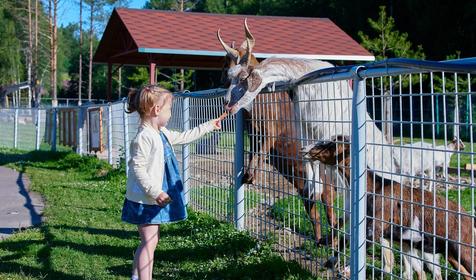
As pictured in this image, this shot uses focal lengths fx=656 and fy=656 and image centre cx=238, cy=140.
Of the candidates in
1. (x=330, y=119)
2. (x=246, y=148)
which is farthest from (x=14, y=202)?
(x=330, y=119)

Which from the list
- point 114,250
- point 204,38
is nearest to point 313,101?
point 114,250

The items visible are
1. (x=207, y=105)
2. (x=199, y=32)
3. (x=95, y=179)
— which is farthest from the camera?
(x=199, y=32)

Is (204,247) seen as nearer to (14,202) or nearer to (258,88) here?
(258,88)

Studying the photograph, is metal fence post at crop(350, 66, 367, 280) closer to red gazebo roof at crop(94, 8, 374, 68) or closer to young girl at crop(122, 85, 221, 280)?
young girl at crop(122, 85, 221, 280)

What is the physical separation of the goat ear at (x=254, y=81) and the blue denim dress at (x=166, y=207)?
3.62 ft

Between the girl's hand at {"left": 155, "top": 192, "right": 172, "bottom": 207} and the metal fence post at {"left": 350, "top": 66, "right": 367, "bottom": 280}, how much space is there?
134cm

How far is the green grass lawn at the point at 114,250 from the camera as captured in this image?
580 centimetres

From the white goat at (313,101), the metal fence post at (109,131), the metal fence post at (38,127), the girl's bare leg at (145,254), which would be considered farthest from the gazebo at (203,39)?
the girl's bare leg at (145,254)

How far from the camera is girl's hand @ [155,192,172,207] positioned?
4.76 m

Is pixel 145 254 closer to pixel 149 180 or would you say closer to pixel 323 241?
pixel 149 180

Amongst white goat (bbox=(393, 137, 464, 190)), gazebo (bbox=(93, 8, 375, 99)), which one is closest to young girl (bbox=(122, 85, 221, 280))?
white goat (bbox=(393, 137, 464, 190))

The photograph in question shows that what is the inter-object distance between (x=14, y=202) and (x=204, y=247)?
519 centimetres

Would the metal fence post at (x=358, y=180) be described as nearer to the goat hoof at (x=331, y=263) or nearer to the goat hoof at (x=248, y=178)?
the goat hoof at (x=331, y=263)

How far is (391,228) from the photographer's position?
4.34 metres
